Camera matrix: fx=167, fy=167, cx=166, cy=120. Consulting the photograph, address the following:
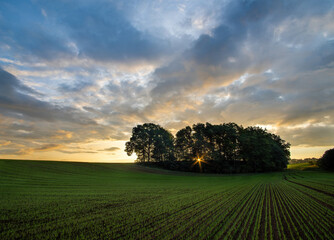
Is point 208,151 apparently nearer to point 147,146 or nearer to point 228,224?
point 147,146

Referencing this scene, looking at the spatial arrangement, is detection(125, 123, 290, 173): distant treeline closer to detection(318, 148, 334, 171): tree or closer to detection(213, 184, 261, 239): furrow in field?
detection(318, 148, 334, 171): tree

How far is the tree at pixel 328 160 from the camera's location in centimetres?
6712

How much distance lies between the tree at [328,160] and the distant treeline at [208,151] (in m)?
14.6

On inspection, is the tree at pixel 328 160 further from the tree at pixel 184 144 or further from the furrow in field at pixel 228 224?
the furrow in field at pixel 228 224

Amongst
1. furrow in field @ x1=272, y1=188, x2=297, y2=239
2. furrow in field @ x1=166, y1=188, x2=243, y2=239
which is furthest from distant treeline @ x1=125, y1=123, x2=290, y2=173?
furrow in field @ x1=166, y1=188, x2=243, y2=239

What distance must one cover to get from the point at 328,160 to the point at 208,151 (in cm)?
4908

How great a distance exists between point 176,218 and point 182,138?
6780 cm

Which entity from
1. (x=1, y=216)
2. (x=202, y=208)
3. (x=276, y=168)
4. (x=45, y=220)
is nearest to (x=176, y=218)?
(x=202, y=208)

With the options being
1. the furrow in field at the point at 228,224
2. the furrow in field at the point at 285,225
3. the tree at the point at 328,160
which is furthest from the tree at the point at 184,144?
the furrow in field at the point at 228,224

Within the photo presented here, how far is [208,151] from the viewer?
67.2 meters

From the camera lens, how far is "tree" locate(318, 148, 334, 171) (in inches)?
2643

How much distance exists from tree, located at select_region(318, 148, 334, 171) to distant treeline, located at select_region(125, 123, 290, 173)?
14.6 m

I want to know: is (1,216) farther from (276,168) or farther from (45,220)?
(276,168)

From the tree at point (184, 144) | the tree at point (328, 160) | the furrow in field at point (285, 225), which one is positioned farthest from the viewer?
the tree at point (184, 144)
